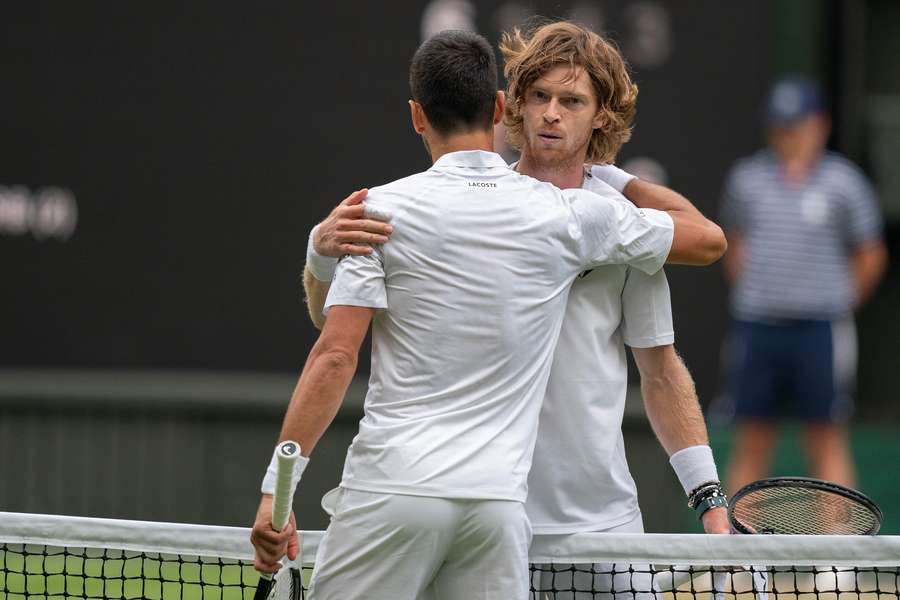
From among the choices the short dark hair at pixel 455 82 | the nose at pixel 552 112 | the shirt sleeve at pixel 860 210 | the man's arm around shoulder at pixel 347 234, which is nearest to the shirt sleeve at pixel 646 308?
the nose at pixel 552 112

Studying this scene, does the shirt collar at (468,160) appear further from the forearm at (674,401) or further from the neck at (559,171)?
the forearm at (674,401)

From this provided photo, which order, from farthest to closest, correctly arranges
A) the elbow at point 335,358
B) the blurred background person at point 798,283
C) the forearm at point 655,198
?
the blurred background person at point 798,283
the forearm at point 655,198
the elbow at point 335,358

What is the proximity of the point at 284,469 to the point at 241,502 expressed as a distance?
4.09 meters

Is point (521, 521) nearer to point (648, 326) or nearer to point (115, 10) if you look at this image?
point (648, 326)

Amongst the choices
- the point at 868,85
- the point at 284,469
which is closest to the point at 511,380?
the point at 284,469

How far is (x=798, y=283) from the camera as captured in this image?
6.89 meters

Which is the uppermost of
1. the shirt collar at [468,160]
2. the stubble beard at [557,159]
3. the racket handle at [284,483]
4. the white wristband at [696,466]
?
the shirt collar at [468,160]

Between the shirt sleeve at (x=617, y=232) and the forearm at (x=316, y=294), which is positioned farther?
the forearm at (x=316, y=294)

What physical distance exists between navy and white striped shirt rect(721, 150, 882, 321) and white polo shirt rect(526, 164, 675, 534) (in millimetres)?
3680

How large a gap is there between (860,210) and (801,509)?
12.0 feet

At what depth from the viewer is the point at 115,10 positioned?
6.70m

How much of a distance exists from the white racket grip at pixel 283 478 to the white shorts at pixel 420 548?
12 cm

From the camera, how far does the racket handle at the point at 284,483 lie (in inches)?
108

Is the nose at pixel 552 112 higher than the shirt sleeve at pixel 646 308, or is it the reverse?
the nose at pixel 552 112
